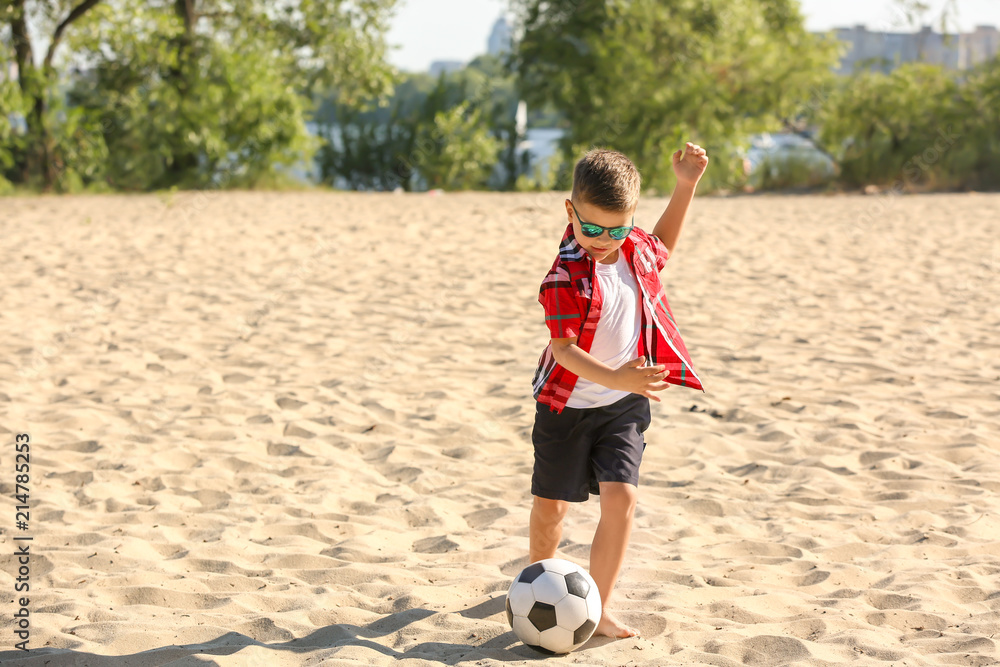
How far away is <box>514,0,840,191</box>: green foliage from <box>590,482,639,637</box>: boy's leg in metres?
18.5

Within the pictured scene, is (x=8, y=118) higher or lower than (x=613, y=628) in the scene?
higher

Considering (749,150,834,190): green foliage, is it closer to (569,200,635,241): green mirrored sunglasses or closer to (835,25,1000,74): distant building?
(835,25,1000,74): distant building

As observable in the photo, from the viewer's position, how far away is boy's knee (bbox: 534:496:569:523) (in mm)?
2730

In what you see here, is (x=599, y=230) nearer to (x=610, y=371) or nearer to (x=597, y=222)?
(x=597, y=222)

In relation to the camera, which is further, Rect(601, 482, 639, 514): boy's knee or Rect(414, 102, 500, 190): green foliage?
Rect(414, 102, 500, 190): green foliage

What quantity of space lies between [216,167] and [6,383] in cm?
1278

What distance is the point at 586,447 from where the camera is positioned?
8.60 feet

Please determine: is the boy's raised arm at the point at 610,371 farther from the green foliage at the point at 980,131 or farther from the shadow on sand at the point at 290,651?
the green foliage at the point at 980,131

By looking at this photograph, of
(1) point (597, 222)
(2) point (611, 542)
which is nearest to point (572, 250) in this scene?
(1) point (597, 222)

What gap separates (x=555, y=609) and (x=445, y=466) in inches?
68.6

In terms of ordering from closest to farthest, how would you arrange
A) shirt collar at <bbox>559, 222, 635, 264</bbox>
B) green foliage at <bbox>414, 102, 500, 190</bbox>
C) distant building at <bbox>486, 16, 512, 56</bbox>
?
1. shirt collar at <bbox>559, 222, 635, 264</bbox>
2. green foliage at <bbox>414, 102, 500, 190</bbox>
3. distant building at <bbox>486, 16, 512, 56</bbox>

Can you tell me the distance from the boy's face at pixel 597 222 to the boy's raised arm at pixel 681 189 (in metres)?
0.38

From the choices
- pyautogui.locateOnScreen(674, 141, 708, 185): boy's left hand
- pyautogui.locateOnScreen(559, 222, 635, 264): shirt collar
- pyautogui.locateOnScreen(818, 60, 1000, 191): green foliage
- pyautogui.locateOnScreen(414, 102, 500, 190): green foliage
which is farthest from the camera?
pyautogui.locateOnScreen(414, 102, 500, 190): green foliage

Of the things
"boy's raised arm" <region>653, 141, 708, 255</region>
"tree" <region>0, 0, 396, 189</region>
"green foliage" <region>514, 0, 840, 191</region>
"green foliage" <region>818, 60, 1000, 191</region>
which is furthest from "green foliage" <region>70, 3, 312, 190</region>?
"boy's raised arm" <region>653, 141, 708, 255</region>
